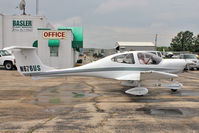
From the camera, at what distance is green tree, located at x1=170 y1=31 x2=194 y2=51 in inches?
2875

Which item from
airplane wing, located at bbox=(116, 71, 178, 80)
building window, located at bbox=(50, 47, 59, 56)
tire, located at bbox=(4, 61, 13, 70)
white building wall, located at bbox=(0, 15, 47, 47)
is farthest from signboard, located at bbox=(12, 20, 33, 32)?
airplane wing, located at bbox=(116, 71, 178, 80)

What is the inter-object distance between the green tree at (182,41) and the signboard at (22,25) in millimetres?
65893

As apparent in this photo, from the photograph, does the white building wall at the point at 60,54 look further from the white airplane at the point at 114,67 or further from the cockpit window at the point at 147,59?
the cockpit window at the point at 147,59

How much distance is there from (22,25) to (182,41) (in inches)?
2797

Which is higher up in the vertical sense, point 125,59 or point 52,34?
point 52,34

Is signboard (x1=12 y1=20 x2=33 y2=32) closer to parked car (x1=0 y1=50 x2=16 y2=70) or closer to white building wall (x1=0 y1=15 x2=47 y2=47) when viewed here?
white building wall (x1=0 y1=15 x2=47 y2=47)

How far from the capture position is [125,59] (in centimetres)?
794

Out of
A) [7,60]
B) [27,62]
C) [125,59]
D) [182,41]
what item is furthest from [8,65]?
[182,41]

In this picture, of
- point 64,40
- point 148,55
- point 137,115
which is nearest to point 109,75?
point 148,55

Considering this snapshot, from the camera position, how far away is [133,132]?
3977 millimetres

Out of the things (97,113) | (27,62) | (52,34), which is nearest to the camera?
(97,113)

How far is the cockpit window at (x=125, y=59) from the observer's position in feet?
25.9

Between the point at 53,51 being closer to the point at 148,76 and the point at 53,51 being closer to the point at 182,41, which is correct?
the point at 148,76

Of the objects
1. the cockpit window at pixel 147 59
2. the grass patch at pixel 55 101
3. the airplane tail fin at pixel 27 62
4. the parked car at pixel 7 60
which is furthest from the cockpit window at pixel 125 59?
the parked car at pixel 7 60
